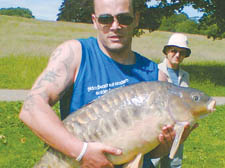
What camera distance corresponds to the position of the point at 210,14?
70.7 feet

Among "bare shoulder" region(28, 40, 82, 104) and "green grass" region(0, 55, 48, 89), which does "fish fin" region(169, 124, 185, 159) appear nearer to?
"bare shoulder" region(28, 40, 82, 104)

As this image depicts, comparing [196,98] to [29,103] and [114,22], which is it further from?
[29,103]

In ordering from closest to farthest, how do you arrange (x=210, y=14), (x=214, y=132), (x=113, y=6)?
(x=113, y=6), (x=214, y=132), (x=210, y=14)

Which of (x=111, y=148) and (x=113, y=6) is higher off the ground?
(x=113, y=6)

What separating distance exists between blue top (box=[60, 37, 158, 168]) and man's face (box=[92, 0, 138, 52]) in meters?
0.10

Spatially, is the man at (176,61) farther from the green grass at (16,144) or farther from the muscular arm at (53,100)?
the muscular arm at (53,100)

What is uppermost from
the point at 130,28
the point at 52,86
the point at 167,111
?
the point at 130,28

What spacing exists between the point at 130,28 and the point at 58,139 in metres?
Answer: 0.98

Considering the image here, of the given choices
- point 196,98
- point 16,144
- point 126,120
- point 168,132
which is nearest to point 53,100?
point 126,120

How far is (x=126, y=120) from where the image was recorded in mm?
2314

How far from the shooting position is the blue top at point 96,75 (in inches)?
97.5

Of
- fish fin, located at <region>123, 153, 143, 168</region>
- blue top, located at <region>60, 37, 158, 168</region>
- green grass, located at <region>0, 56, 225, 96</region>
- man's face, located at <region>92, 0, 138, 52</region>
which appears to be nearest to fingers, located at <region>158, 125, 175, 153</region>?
fish fin, located at <region>123, 153, 143, 168</region>

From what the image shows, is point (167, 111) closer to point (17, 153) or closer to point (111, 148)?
point (111, 148)

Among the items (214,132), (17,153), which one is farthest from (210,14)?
(17,153)
